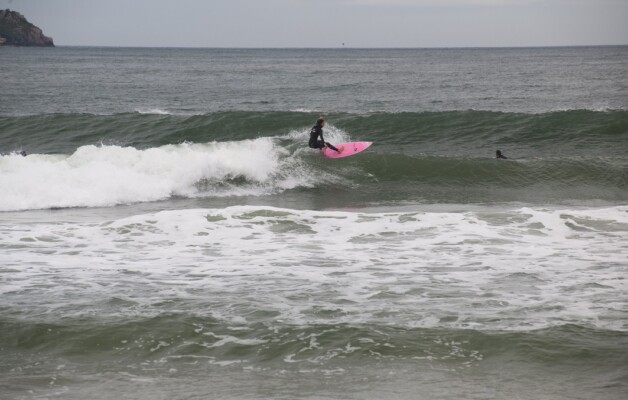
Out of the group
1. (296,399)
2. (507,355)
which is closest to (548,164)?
(507,355)

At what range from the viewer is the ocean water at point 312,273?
7090 mm

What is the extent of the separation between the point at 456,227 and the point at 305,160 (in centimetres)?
913

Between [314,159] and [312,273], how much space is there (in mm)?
11756

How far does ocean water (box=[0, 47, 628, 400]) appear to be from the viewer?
23.3 feet

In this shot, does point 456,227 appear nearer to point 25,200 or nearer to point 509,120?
point 25,200

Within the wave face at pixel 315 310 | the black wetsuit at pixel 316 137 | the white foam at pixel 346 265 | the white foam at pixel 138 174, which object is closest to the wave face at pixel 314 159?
the white foam at pixel 138 174

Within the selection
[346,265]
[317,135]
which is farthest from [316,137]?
[346,265]

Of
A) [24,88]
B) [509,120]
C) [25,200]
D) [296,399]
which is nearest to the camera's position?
[296,399]

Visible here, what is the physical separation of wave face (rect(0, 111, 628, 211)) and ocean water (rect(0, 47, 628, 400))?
0.10m

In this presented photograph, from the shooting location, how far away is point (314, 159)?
21.9 m

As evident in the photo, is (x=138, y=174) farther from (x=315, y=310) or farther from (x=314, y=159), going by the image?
(x=315, y=310)

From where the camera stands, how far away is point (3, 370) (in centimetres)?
720

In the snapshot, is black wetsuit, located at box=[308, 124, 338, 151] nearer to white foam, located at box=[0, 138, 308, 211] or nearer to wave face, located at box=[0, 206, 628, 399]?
white foam, located at box=[0, 138, 308, 211]

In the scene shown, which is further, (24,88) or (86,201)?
(24,88)
